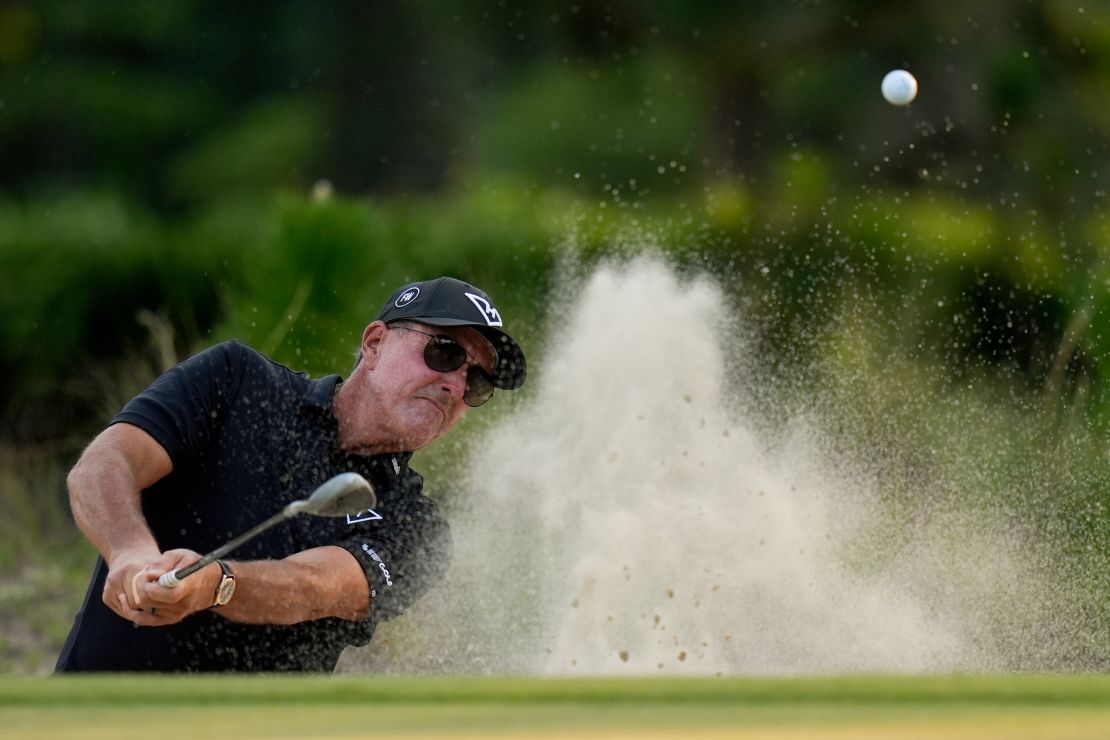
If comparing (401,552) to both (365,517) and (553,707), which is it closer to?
(365,517)

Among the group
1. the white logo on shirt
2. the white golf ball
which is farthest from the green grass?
→ the white golf ball

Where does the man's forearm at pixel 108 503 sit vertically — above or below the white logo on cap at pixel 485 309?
below

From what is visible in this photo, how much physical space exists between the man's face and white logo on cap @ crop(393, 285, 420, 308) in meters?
0.05

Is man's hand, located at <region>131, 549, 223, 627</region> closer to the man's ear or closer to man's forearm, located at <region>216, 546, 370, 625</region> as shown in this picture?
man's forearm, located at <region>216, 546, 370, 625</region>

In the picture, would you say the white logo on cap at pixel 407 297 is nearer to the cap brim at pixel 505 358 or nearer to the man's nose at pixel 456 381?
the cap brim at pixel 505 358

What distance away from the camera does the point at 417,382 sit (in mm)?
4363

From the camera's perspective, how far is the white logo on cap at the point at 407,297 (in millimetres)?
4480

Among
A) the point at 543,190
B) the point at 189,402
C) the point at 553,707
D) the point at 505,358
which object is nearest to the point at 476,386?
the point at 505,358

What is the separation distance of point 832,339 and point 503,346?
3603 millimetres

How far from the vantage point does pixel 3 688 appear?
2951mm

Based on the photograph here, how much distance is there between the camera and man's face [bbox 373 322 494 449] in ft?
14.2

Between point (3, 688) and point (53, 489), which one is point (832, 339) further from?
point (3, 688)

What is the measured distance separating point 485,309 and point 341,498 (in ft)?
3.27

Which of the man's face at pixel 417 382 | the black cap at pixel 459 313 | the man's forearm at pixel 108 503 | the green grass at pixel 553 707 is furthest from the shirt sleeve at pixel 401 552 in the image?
the green grass at pixel 553 707
